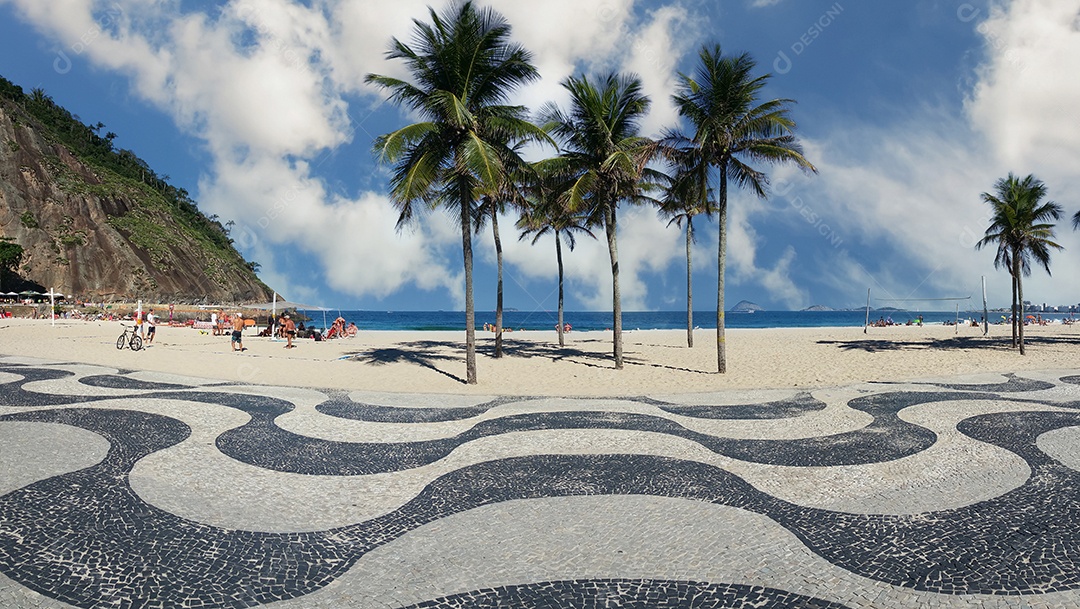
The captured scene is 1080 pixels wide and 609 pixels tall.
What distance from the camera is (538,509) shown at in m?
5.39

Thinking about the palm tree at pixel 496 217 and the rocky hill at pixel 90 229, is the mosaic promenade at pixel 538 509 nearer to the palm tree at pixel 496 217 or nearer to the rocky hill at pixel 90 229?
the palm tree at pixel 496 217

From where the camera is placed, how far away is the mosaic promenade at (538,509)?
3.85 m

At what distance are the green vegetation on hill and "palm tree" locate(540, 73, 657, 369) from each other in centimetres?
8676

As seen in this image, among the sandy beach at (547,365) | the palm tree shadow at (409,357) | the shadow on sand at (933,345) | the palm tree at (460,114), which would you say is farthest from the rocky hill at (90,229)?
the shadow on sand at (933,345)

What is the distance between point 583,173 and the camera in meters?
17.8

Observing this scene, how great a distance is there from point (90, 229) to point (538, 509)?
319ft

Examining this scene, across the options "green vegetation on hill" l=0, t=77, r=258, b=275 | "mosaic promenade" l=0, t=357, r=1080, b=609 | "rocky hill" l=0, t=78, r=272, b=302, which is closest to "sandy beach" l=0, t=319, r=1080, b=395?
"mosaic promenade" l=0, t=357, r=1080, b=609

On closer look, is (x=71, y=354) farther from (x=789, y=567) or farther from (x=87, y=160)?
(x=87, y=160)

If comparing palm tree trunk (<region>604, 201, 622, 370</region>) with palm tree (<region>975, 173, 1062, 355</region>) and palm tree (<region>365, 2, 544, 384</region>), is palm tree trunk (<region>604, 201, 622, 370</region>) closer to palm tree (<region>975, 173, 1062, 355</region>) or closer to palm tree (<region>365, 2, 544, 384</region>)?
palm tree (<region>365, 2, 544, 384</region>)

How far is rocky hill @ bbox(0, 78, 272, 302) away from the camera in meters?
73.6

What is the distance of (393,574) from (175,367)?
1646 centimetres

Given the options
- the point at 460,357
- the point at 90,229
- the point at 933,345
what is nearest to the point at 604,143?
the point at 460,357

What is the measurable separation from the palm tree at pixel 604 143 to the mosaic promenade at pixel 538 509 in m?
8.88

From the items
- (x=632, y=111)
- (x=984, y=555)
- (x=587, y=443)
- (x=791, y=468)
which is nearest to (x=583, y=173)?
(x=632, y=111)
